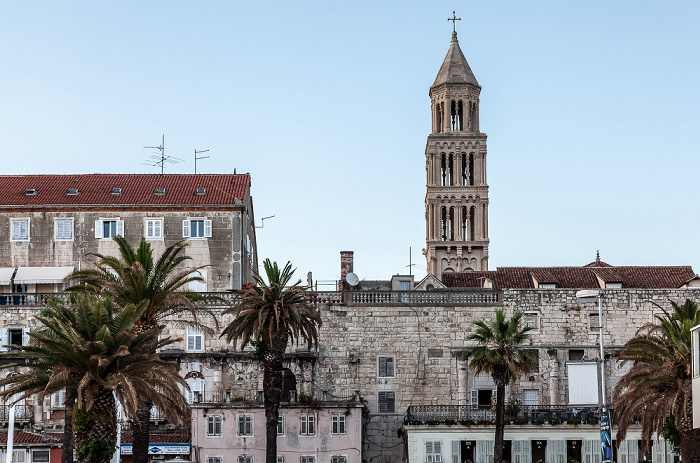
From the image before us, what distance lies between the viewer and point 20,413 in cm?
6744

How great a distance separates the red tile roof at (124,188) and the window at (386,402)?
15.4m

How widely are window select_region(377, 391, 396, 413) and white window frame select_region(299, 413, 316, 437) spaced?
580 centimetres

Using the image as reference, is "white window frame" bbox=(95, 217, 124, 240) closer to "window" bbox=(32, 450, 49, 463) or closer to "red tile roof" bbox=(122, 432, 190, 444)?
"red tile roof" bbox=(122, 432, 190, 444)

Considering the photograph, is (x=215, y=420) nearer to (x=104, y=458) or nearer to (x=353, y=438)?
(x=353, y=438)

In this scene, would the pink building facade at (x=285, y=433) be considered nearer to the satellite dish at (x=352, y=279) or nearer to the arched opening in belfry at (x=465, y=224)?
the satellite dish at (x=352, y=279)

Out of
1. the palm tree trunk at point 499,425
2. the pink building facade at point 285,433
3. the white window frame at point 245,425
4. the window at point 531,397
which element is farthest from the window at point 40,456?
the window at point 531,397

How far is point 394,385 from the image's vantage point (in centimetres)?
6975

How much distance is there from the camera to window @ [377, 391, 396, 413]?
69438 millimetres

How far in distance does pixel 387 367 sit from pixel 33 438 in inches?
774

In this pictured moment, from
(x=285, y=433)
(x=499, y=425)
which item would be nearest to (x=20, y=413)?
(x=285, y=433)

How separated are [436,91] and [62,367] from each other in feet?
222

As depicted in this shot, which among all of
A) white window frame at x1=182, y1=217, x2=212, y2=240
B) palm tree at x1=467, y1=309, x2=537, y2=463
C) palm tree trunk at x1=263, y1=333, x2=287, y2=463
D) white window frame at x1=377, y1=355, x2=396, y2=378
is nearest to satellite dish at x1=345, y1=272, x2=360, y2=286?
white window frame at x1=377, y1=355, x2=396, y2=378

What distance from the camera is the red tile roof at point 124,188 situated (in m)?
75.8

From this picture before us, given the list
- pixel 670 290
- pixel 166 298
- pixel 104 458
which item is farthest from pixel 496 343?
pixel 104 458
